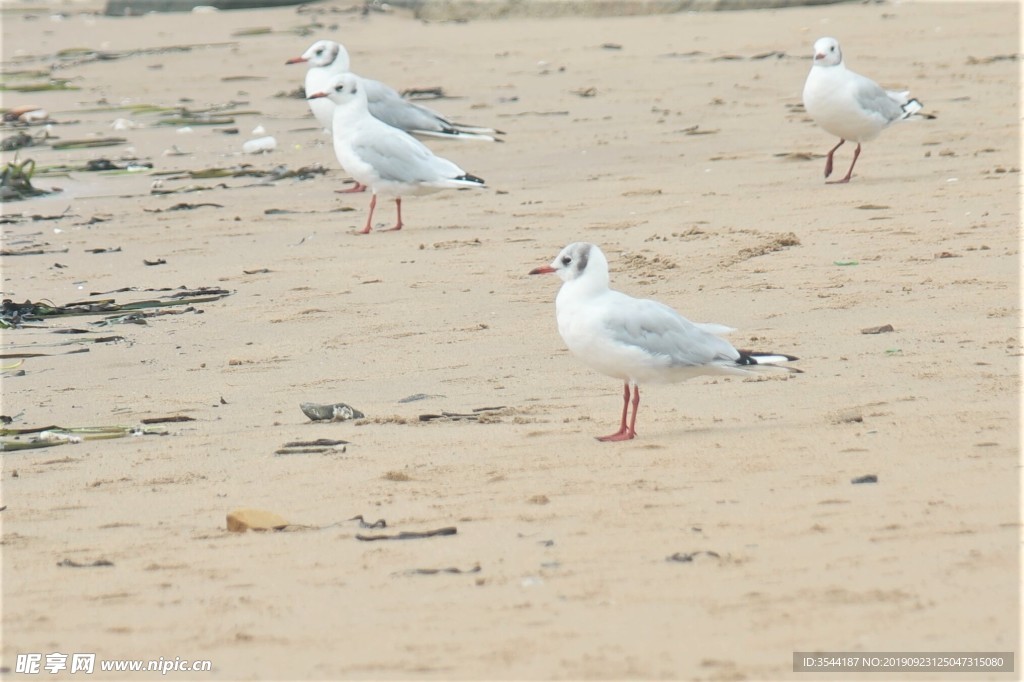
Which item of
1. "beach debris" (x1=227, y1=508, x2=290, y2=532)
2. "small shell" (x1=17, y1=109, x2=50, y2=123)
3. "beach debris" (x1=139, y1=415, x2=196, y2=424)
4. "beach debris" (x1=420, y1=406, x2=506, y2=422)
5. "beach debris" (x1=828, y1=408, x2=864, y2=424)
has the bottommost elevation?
"small shell" (x1=17, y1=109, x2=50, y2=123)

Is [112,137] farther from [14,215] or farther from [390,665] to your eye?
[390,665]

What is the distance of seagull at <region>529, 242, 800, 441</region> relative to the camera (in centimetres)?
502

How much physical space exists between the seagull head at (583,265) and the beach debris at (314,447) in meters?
0.87

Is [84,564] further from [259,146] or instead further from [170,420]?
[259,146]

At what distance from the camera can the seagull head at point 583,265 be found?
515 centimetres

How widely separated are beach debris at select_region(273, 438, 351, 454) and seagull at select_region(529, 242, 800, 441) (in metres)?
0.82

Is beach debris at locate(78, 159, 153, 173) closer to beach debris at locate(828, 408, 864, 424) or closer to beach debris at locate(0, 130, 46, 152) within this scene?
beach debris at locate(0, 130, 46, 152)

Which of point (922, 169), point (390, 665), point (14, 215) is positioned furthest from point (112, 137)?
point (390, 665)

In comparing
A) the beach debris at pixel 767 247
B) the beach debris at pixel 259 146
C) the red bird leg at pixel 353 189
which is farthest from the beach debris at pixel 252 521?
the beach debris at pixel 259 146

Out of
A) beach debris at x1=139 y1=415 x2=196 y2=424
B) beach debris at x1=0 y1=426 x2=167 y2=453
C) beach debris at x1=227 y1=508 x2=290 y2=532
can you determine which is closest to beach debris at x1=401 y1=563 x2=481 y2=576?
beach debris at x1=227 y1=508 x2=290 y2=532

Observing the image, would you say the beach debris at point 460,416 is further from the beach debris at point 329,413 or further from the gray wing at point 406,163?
the gray wing at point 406,163

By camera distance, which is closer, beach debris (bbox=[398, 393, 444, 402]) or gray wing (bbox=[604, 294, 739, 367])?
gray wing (bbox=[604, 294, 739, 367])

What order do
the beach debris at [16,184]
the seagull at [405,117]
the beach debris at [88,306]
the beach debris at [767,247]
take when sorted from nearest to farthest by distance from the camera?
the beach debris at [88,306] < the beach debris at [767,247] < the beach debris at [16,184] < the seagull at [405,117]

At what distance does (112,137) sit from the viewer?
40.0 ft
